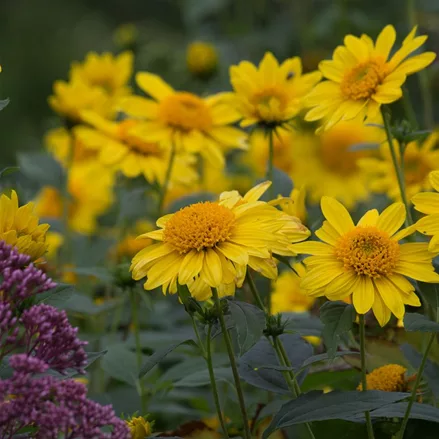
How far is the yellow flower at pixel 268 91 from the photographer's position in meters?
1.07

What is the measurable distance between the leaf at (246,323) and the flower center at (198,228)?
0.06m

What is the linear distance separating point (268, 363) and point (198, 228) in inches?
6.5

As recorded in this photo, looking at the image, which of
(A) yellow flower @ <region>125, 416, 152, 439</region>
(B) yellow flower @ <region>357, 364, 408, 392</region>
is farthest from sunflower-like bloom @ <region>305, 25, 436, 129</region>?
(A) yellow flower @ <region>125, 416, 152, 439</region>

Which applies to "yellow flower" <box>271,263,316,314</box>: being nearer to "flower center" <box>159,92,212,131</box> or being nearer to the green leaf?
"flower center" <box>159,92,212,131</box>

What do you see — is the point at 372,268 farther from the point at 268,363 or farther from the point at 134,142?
the point at 134,142

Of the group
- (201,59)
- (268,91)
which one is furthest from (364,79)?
(201,59)

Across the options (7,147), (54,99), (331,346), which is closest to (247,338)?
(331,346)

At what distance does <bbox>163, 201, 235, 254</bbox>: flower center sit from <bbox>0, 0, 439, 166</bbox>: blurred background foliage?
3.41 ft

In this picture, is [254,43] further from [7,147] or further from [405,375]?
[7,147]

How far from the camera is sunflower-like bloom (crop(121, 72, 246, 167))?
1324 mm

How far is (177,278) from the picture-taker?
788mm

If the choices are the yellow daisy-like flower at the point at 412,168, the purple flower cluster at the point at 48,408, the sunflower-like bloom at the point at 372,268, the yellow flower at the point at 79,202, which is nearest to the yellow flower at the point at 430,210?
the sunflower-like bloom at the point at 372,268

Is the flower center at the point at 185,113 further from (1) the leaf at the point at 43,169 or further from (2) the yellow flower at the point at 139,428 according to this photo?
(2) the yellow flower at the point at 139,428

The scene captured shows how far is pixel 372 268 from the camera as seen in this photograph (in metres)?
0.76
